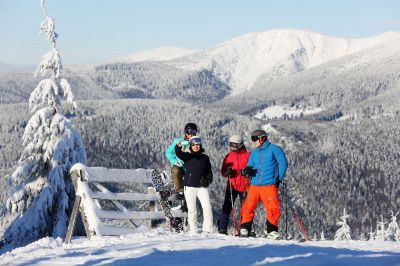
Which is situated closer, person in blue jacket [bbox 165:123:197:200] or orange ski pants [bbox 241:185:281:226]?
orange ski pants [bbox 241:185:281:226]

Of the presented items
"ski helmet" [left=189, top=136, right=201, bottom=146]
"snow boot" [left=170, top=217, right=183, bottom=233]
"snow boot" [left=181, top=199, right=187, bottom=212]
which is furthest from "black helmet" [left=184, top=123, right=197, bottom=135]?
"snow boot" [left=170, top=217, right=183, bottom=233]

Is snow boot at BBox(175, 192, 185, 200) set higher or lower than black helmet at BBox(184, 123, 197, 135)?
lower

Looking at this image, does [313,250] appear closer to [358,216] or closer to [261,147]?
[261,147]

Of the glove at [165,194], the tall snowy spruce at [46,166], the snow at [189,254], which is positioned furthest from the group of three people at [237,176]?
the tall snowy spruce at [46,166]

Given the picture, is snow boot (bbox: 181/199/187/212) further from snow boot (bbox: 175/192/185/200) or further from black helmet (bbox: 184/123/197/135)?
black helmet (bbox: 184/123/197/135)

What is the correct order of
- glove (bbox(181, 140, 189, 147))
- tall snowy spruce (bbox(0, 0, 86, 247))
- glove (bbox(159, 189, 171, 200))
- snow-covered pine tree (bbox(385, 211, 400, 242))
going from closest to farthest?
glove (bbox(181, 140, 189, 147)) < glove (bbox(159, 189, 171, 200)) < tall snowy spruce (bbox(0, 0, 86, 247)) < snow-covered pine tree (bbox(385, 211, 400, 242))

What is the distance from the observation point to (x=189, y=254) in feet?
26.8

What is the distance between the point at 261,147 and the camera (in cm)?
1180

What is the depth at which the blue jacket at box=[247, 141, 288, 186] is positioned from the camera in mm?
11594

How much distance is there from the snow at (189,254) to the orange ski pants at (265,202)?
6.57 feet

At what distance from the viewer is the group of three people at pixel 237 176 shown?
38.0 feet

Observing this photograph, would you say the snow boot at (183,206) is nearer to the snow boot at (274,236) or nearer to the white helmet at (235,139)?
the white helmet at (235,139)

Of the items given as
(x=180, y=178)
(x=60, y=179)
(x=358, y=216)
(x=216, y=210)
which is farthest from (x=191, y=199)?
(x=358, y=216)

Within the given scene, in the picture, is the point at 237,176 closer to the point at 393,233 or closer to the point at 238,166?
the point at 238,166
